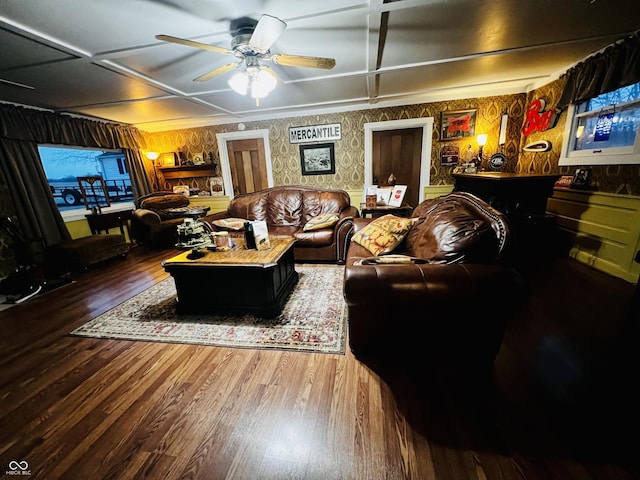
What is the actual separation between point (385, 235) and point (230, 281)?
1.45 metres

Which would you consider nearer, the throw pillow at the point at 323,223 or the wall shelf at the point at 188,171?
the throw pillow at the point at 323,223

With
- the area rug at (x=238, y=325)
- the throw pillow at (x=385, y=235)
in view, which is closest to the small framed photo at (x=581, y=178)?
the throw pillow at (x=385, y=235)

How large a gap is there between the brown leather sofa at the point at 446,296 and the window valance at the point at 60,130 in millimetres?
4833

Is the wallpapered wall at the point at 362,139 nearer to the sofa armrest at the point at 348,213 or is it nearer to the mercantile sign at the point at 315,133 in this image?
the mercantile sign at the point at 315,133

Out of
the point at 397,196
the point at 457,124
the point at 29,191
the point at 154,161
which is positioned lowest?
the point at 397,196

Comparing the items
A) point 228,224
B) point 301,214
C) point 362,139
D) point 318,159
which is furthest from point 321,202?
point 362,139

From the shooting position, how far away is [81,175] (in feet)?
13.4

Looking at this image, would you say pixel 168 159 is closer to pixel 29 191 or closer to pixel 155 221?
pixel 155 221

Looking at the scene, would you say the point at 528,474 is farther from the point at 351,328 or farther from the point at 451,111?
the point at 451,111

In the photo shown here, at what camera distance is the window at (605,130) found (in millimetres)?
2309

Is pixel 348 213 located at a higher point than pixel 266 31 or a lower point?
lower

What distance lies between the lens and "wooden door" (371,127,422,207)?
4.46 metres

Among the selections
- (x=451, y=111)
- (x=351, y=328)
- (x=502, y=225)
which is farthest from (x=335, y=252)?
(x=451, y=111)

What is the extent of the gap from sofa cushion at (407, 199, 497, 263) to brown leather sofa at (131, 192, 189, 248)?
13.9 feet
